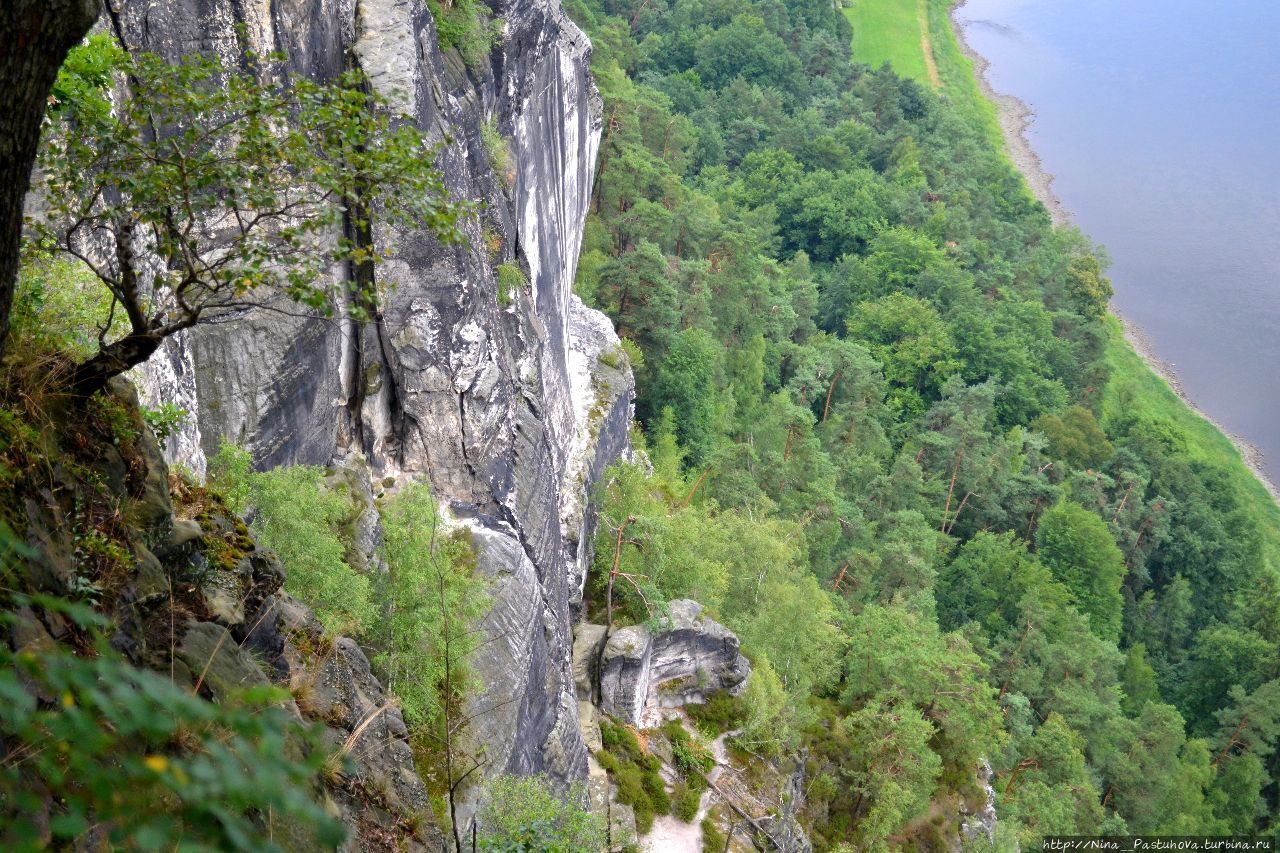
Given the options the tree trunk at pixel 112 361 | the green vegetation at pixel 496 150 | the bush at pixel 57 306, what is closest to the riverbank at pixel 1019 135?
the green vegetation at pixel 496 150

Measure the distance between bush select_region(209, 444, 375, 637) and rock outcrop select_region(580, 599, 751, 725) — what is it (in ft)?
40.8

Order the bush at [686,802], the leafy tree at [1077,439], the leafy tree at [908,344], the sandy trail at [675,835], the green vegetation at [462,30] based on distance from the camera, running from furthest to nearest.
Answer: the leafy tree at [908,344] < the leafy tree at [1077,439] < the bush at [686,802] < the sandy trail at [675,835] < the green vegetation at [462,30]

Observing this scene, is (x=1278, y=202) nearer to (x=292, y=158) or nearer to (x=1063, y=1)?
(x=1063, y=1)

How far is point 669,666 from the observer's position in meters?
27.3

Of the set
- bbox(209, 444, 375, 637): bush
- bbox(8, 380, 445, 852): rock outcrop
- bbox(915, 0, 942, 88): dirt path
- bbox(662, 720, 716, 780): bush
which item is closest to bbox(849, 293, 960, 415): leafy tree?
bbox(662, 720, 716, 780): bush

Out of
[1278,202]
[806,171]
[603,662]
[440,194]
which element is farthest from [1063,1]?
[440,194]

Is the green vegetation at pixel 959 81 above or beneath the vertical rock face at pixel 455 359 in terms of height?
above

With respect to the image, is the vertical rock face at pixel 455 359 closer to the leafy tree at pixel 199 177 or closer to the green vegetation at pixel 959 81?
the leafy tree at pixel 199 177

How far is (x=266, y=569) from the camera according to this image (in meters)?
9.23

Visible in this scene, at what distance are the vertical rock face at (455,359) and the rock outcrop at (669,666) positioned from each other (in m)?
1.95

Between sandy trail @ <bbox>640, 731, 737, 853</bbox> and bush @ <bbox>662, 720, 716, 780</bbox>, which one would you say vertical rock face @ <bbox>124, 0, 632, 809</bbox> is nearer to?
sandy trail @ <bbox>640, 731, 737, 853</bbox>

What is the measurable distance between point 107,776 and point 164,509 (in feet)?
19.2

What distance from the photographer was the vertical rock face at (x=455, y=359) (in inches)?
571

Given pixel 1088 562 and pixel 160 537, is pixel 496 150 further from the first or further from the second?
pixel 1088 562
